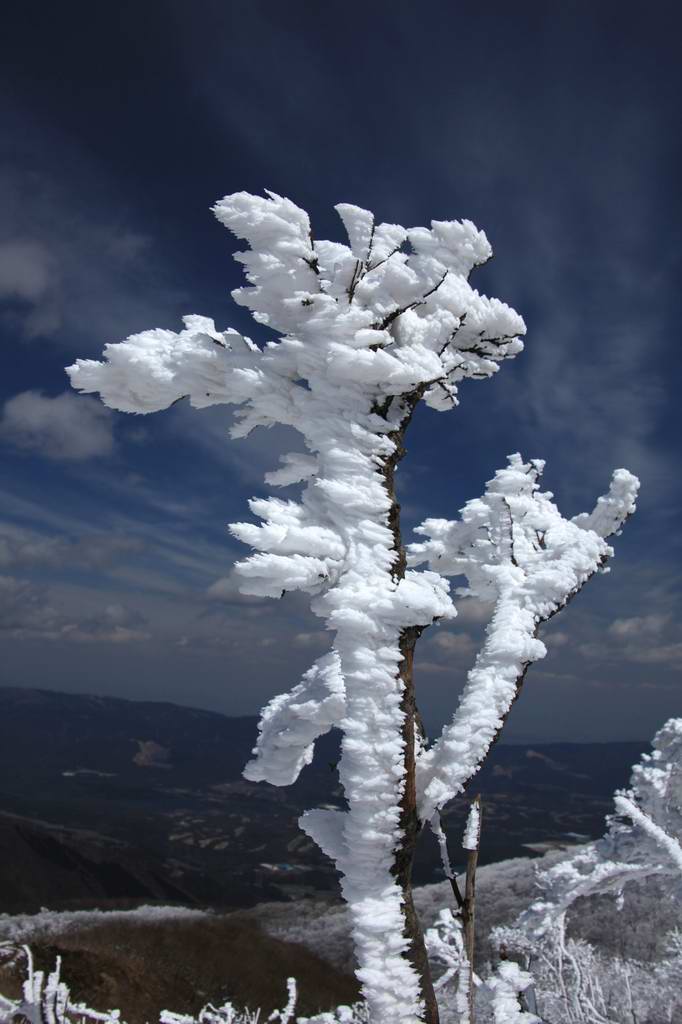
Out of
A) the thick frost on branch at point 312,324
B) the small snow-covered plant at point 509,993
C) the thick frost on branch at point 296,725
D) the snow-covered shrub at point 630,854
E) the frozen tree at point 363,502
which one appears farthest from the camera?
the snow-covered shrub at point 630,854

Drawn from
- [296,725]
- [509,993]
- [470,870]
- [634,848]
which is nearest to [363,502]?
[296,725]

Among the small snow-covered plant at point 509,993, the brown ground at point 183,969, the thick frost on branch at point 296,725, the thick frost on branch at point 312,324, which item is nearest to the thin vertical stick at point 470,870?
the thick frost on branch at point 296,725

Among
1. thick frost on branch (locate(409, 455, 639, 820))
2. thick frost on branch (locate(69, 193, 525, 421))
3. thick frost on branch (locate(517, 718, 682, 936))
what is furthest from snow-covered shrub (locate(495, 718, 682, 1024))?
thick frost on branch (locate(69, 193, 525, 421))

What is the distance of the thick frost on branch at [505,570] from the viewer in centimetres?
364

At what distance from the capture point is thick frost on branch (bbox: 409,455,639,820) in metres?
3.64

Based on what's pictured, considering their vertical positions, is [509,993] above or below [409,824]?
below

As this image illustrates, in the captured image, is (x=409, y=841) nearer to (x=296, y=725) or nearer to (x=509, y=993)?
(x=296, y=725)

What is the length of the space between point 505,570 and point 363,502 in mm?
1645

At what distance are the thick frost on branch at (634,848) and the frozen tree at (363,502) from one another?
528 centimetres

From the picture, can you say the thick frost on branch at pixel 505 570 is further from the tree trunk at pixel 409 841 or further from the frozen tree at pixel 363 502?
the tree trunk at pixel 409 841

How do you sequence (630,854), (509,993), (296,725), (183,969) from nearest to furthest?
1. (296,725)
2. (509,993)
3. (630,854)
4. (183,969)

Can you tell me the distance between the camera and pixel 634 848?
9.62 meters

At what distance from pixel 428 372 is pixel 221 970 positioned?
3051 inches

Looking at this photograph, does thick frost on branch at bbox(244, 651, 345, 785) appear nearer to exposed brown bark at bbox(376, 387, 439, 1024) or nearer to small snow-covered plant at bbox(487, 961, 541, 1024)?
exposed brown bark at bbox(376, 387, 439, 1024)
